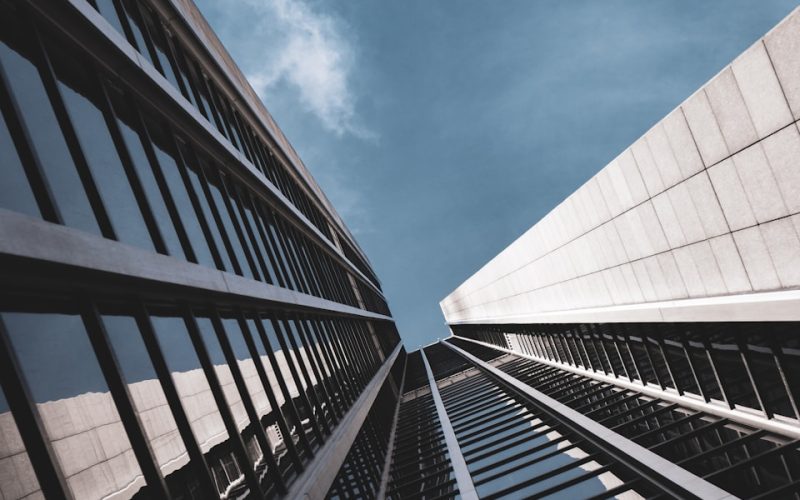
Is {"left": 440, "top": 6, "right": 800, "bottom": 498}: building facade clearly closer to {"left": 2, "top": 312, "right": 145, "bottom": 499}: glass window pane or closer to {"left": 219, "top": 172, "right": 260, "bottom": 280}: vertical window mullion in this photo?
{"left": 2, "top": 312, "right": 145, "bottom": 499}: glass window pane

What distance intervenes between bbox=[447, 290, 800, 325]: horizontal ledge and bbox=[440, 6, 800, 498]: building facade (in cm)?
4

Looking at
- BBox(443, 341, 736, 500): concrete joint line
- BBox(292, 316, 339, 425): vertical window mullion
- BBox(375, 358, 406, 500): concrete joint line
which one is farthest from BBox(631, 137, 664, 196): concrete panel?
BBox(375, 358, 406, 500): concrete joint line

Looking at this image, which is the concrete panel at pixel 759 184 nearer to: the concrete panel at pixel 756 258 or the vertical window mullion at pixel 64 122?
the concrete panel at pixel 756 258

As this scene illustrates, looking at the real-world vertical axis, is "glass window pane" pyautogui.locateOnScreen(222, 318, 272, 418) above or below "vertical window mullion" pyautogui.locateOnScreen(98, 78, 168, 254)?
below

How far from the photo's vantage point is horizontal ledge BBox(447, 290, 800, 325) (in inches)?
307

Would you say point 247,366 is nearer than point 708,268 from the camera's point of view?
No

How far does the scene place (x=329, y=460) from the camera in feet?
43.5

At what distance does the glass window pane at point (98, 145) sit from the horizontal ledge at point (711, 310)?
29.9 feet

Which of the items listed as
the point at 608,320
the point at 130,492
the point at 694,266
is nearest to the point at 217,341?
the point at 130,492

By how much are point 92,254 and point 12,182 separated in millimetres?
1010

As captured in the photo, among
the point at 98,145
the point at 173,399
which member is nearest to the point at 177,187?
the point at 98,145

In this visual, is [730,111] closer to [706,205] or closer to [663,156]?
[706,205]

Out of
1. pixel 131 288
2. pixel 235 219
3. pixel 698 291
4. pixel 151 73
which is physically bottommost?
pixel 698 291

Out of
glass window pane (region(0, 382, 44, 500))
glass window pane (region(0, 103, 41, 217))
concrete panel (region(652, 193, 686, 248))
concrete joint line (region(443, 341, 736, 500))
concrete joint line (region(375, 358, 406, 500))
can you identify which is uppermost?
glass window pane (region(0, 103, 41, 217))
